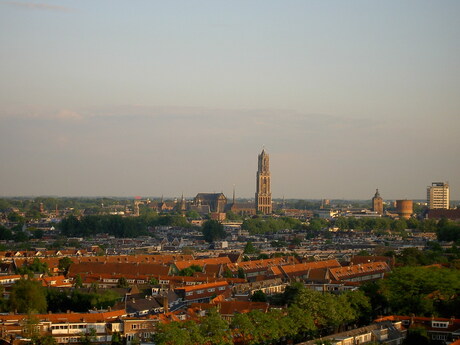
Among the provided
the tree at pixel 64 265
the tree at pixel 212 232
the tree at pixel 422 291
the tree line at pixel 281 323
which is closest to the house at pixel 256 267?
the tree at pixel 64 265

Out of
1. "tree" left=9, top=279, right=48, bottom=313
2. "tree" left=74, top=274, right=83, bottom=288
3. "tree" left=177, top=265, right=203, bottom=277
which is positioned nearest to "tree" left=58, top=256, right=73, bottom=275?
"tree" left=74, top=274, right=83, bottom=288

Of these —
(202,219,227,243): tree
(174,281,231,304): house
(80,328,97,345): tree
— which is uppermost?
(202,219,227,243): tree

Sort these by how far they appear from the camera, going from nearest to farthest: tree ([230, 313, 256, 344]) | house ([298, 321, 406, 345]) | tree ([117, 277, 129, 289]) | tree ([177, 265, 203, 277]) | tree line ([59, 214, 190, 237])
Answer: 1. house ([298, 321, 406, 345])
2. tree ([230, 313, 256, 344])
3. tree ([117, 277, 129, 289])
4. tree ([177, 265, 203, 277])
5. tree line ([59, 214, 190, 237])

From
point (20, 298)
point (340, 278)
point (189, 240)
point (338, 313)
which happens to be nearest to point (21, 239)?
point (189, 240)

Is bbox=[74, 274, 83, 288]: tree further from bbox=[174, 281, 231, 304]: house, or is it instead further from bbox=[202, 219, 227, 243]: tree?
bbox=[202, 219, 227, 243]: tree

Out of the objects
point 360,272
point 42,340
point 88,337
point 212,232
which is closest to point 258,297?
point 88,337

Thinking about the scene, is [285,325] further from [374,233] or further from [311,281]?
[374,233]

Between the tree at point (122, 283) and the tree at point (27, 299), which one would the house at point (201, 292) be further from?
the tree at point (27, 299)

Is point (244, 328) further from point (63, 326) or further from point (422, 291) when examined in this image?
point (422, 291)

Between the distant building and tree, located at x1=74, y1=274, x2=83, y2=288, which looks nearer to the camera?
tree, located at x1=74, y1=274, x2=83, y2=288
